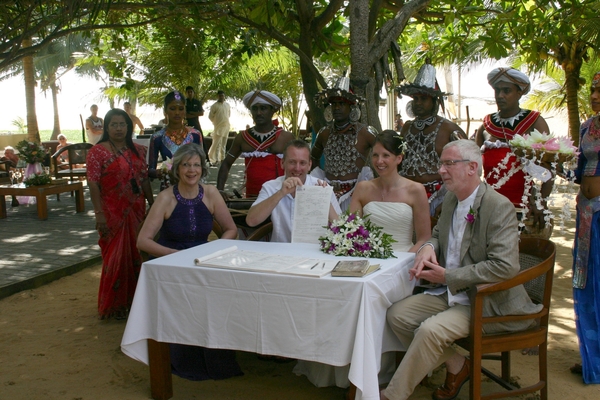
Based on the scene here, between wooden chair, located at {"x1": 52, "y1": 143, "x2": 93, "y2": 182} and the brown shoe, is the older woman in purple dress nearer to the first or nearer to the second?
the brown shoe

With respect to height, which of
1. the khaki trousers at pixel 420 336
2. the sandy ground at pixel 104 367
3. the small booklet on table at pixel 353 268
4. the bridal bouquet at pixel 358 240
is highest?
the bridal bouquet at pixel 358 240

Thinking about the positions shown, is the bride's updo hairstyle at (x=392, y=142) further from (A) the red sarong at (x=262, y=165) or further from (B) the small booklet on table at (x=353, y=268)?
(A) the red sarong at (x=262, y=165)

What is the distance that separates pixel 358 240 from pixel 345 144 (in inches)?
69.7

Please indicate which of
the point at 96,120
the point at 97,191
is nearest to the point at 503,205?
the point at 97,191

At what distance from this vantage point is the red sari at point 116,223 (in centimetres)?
518

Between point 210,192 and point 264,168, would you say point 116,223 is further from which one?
point 264,168

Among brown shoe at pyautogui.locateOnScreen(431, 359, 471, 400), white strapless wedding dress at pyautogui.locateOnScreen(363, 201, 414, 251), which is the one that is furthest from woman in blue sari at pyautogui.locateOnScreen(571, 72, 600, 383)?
white strapless wedding dress at pyautogui.locateOnScreen(363, 201, 414, 251)

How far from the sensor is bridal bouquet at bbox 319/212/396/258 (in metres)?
3.46

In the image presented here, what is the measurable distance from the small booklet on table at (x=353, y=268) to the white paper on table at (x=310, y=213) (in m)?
0.77

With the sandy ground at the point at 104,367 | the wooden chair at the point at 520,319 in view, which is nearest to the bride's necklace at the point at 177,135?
the sandy ground at the point at 104,367

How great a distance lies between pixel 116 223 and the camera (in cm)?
522

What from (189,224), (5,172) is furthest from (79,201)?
(189,224)

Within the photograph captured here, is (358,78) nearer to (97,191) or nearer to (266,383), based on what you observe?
(97,191)

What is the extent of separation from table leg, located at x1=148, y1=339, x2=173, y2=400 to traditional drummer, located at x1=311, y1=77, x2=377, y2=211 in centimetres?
207
